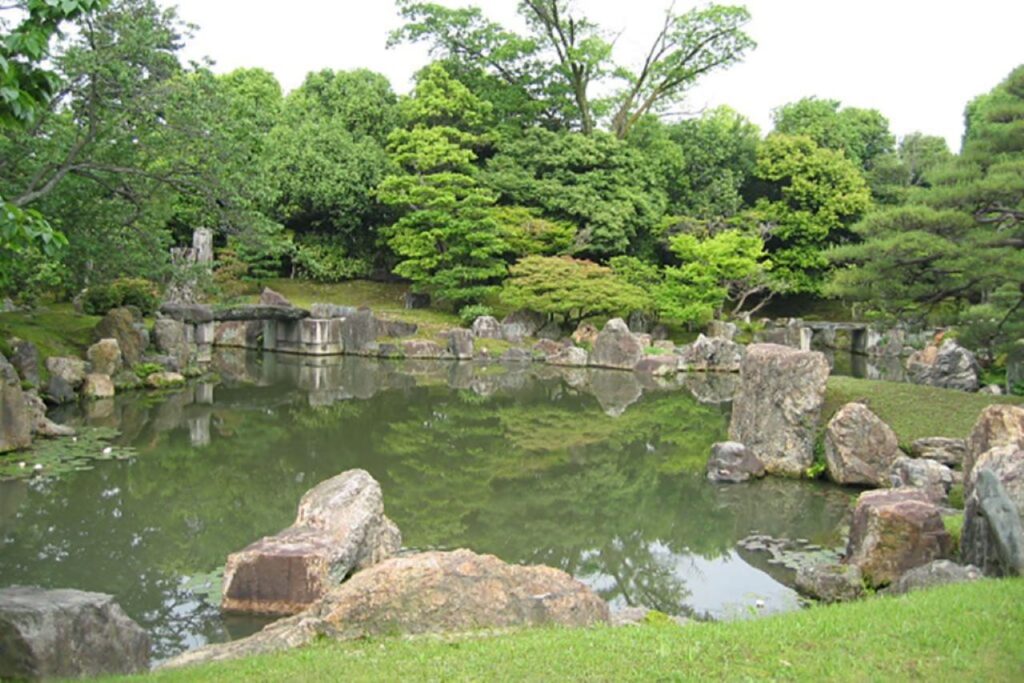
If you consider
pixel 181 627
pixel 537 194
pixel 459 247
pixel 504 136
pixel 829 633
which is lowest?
pixel 181 627

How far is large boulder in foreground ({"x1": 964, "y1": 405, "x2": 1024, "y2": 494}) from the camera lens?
9.56 metres

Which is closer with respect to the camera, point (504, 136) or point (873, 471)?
point (873, 471)

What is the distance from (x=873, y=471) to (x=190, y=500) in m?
9.32

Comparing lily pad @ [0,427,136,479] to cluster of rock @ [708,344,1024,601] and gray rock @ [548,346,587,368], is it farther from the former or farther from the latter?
gray rock @ [548,346,587,368]

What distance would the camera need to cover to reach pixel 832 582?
773 cm

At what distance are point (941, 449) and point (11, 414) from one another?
1345 centimetres

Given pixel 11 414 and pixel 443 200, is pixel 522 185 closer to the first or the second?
pixel 443 200

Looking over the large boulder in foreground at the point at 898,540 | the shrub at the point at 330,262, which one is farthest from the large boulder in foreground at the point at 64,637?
the shrub at the point at 330,262

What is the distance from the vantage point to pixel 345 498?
8.00m

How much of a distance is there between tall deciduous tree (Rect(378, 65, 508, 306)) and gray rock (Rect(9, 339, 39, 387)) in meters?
17.2

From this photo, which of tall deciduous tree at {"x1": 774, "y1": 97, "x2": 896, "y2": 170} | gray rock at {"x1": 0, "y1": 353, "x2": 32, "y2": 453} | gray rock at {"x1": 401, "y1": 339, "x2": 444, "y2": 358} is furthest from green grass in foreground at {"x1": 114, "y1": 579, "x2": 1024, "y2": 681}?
tall deciduous tree at {"x1": 774, "y1": 97, "x2": 896, "y2": 170}

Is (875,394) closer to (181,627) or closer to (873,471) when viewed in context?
(873,471)

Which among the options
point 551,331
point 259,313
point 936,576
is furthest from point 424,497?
point 551,331

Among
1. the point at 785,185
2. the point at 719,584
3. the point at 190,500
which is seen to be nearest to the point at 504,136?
the point at 785,185
